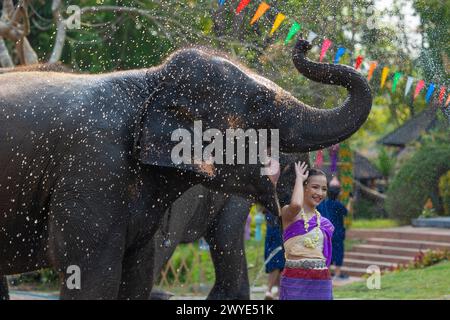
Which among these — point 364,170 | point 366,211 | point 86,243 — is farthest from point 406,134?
point 86,243

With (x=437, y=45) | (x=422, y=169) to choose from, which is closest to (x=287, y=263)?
(x=437, y=45)

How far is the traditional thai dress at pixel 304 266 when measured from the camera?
251 inches

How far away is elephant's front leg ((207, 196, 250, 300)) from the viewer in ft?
29.7

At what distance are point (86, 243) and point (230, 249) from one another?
380 cm

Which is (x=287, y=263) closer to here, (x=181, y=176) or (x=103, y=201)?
(x=181, y=176)

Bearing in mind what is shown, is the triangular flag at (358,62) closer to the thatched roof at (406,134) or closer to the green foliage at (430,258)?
the green foliage at (430,258)

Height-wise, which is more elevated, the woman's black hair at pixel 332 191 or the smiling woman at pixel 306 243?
the woman's black hair at pixel 332 191

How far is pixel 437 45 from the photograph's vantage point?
10.9 metres

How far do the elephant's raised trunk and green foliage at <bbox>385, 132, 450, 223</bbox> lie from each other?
15056 millimetres

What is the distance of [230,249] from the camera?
9102mm

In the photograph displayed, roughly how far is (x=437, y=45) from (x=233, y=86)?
5.67 m

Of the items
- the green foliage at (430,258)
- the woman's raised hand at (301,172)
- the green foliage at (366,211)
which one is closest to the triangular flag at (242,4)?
the woman's raised hand at (301,172)

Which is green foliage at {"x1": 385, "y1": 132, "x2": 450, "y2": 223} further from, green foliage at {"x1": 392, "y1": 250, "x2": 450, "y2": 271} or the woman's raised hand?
the woman's raised hand

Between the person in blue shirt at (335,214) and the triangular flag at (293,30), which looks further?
the person in blue shirt at (335,214)
